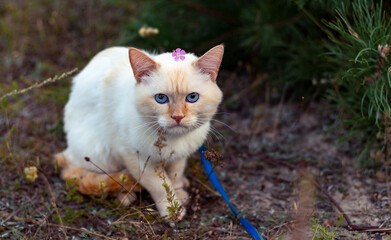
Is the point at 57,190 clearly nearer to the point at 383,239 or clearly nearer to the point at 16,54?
the point at 383,239

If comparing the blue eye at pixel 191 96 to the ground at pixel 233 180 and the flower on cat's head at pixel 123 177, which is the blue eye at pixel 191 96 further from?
the flower on cat's head at pixel 123 177

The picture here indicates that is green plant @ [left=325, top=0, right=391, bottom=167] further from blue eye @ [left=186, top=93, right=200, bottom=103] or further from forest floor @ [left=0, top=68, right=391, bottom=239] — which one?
blue eye @ [left=186, top=93, right=200, bottom=103]

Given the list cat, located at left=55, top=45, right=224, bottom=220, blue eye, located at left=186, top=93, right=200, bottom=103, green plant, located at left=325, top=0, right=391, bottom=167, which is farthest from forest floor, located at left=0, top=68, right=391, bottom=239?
blue eye, located at left=186, top=93, right=200, bottom=103

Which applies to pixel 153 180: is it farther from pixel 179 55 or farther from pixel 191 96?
pixel 179 55

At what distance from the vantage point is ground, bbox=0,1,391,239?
2.12 m

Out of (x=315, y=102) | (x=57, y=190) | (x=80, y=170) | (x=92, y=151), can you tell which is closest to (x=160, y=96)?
(x=92, y=151)

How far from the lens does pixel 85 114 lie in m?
2.45

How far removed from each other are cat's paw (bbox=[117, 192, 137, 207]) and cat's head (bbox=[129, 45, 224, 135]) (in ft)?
1.85

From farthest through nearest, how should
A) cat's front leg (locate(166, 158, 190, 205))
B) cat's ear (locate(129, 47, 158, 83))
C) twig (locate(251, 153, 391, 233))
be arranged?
1. cat's front leg (locate(166, 158, 190, 205))
2. twig (locate(251, 153, 391, 233))
3. cat's ear (locate(129, 47, 158, 83))

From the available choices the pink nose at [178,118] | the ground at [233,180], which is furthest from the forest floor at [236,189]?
the pink nose at [178,118]

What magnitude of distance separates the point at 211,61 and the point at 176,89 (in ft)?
0.71

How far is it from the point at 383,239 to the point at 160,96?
1336 millimetres

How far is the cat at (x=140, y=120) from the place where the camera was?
6.23ft

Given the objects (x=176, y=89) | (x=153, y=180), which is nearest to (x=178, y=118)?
(x=176, y=89)
